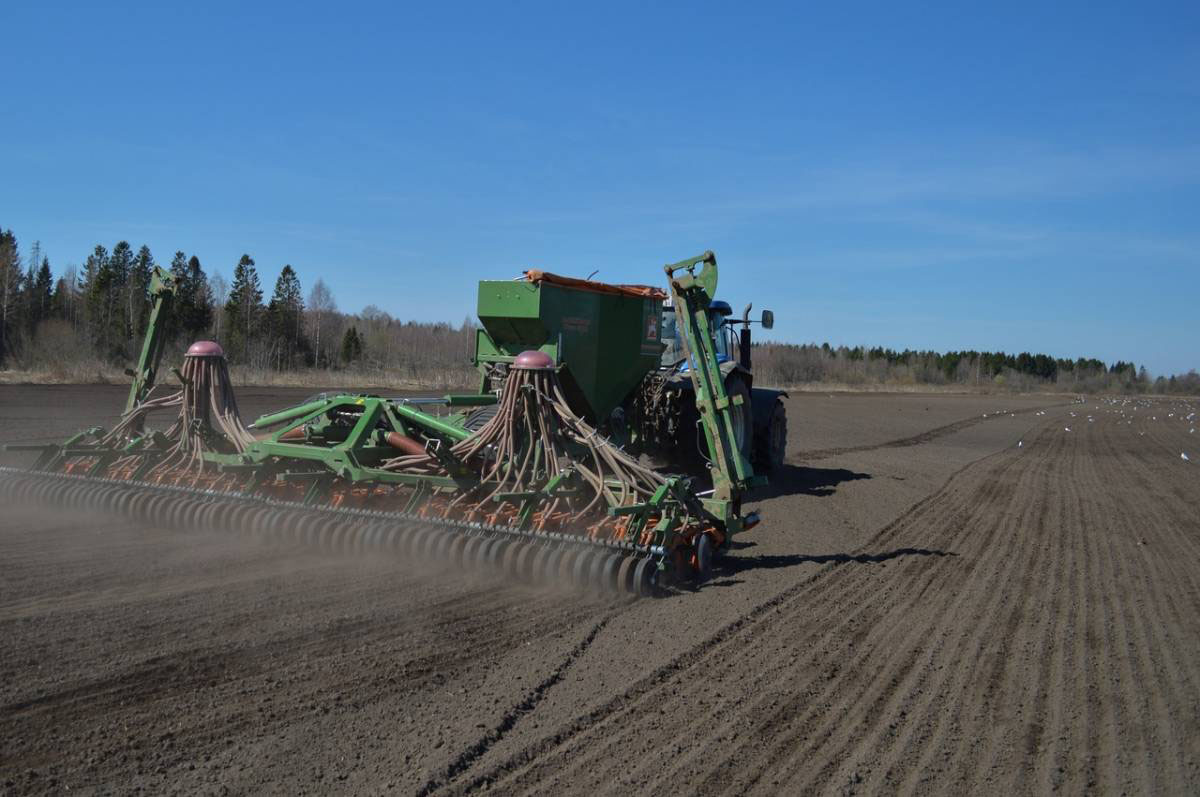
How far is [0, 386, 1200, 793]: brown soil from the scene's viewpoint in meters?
3.80

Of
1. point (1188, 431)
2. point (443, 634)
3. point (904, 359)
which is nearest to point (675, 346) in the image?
point (443, 634)

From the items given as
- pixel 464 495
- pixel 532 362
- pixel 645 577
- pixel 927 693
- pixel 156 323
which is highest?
pixel 156 323

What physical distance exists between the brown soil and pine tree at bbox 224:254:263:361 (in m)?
43.1

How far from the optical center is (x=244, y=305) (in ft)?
163

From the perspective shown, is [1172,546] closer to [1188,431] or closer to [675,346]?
[675,346]

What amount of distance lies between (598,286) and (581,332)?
572 millimetres

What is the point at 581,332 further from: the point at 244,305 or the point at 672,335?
the point at 244,305

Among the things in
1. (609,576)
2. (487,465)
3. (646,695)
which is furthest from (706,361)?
(646,695)

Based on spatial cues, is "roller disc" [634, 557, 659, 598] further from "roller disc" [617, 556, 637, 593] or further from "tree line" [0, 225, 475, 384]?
"tree line" [0, 225, 475, 384]

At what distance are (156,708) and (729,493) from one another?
191 inches

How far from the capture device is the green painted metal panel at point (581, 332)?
984 centimetres

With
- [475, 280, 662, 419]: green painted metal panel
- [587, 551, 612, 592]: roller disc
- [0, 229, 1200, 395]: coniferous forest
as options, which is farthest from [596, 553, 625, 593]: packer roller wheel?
[0, 229, 1200, 395]: coniferous forest

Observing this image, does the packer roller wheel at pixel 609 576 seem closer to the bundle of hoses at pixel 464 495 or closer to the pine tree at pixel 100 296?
the bundle of hoses at pixel 464 495

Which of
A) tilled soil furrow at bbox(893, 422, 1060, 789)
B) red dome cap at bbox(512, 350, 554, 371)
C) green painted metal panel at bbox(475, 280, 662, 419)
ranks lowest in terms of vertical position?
tilled soil furrow at bbox(893, 422, 1060, 789)
